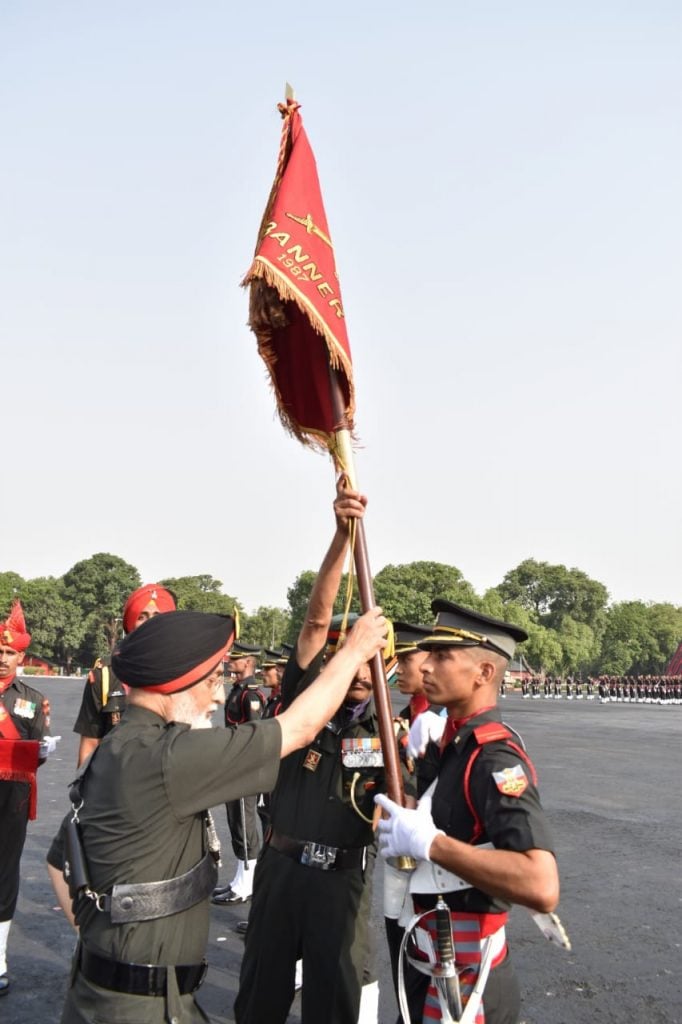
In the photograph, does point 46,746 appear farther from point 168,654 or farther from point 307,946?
point 168,654

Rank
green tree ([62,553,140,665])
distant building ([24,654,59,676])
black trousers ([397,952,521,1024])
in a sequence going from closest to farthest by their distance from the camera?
black trousers ([397,952,521,1024]) < distant building ([24,654,59,676]) < green tree ([62,553,140,665])

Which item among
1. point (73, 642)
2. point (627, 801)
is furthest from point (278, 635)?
point (627, 801)

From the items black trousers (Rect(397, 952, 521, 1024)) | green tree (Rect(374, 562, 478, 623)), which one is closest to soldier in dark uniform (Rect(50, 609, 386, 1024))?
black trousers (Rect(397, 952, 521, 1024))

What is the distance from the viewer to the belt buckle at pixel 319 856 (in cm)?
406

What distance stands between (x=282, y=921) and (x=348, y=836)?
483mm

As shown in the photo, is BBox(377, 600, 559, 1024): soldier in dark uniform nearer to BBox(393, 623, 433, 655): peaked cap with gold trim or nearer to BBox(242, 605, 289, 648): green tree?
BBox(393, 623, 433, 655): peaked cap with gold trim

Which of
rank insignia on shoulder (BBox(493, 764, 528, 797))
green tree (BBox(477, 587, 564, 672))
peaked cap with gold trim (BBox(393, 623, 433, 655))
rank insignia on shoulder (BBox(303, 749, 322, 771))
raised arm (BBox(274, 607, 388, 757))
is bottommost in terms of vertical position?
rank insignia on shoulder (BBox(303, 749, 322, 771))

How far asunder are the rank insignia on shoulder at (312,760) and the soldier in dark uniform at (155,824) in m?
1.54

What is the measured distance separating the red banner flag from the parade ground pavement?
237 cm

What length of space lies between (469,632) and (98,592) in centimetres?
10736

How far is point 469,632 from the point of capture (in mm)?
3514

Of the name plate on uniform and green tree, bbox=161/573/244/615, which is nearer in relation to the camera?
the name plate on uniform

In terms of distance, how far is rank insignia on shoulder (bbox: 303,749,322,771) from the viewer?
4.33 metres

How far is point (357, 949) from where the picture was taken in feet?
13.1
